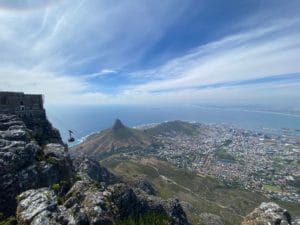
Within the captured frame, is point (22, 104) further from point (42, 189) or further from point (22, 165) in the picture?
point (42, 189)

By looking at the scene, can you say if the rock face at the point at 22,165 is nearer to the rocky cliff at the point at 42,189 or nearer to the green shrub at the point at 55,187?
the rocky cliff at the point at 42,189

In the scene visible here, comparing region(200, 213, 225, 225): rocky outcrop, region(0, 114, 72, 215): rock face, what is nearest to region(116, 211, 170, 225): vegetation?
region(0, 114, 72, 215): rock face

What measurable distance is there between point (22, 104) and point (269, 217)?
60.8m

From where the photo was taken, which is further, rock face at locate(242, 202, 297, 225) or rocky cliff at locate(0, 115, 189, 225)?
rock face at locate(242, 202, 297, 225)

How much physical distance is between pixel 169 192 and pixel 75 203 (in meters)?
175

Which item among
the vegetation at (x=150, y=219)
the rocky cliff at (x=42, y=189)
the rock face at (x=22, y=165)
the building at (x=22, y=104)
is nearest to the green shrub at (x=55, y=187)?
the rocky cliff at (x=42, y=189)

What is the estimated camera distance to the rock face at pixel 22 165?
36.3 metres

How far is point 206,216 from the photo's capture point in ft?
463

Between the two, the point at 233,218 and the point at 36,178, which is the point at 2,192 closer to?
the point at 36,178

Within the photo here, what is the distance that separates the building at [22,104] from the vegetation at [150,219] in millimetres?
37685

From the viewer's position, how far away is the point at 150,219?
66.0 metres

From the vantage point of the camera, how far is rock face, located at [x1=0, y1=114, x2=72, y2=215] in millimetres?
36312

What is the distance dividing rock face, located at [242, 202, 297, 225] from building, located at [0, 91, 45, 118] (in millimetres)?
56902

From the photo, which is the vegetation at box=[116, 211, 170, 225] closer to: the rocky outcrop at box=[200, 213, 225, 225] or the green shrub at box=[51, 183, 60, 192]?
the green shrub at box=[51, 183, 60, 192]
